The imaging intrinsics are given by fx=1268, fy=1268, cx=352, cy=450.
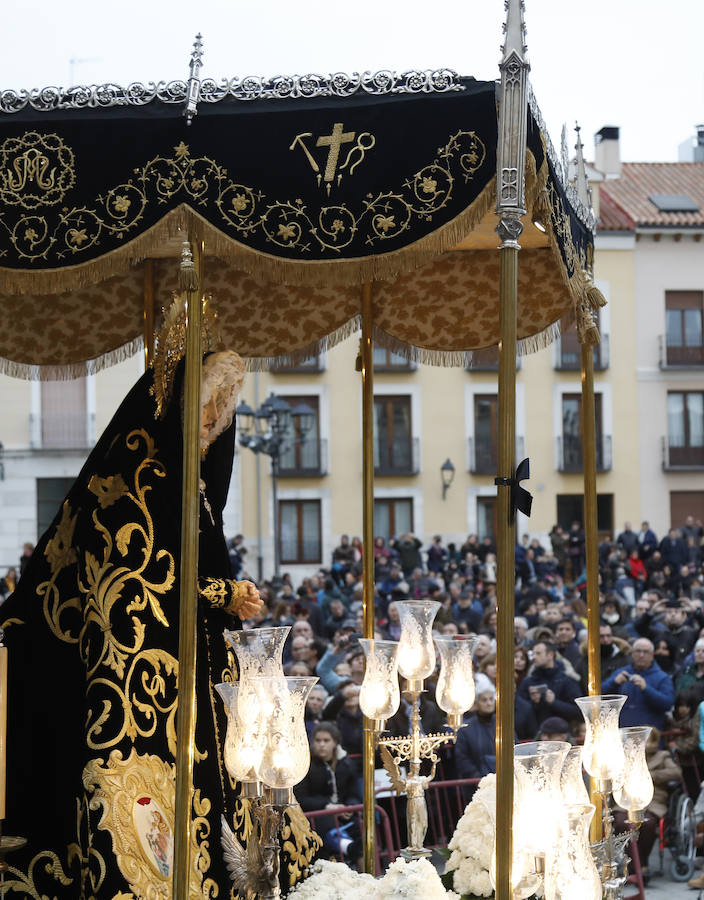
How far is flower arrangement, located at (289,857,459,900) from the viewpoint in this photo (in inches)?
139

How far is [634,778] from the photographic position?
3.87m

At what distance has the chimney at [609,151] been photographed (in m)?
25.2

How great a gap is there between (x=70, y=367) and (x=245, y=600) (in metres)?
1.55

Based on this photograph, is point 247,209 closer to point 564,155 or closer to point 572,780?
point 564,155

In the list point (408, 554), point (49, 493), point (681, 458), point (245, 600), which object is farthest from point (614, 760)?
point (681, 458)

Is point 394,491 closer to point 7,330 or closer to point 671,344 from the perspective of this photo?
point 671,344

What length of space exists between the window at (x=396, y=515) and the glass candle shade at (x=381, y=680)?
64.0 ft

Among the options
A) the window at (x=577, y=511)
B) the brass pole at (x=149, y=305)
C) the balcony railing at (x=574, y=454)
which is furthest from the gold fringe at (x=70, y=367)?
the window at (x=577, y=511)

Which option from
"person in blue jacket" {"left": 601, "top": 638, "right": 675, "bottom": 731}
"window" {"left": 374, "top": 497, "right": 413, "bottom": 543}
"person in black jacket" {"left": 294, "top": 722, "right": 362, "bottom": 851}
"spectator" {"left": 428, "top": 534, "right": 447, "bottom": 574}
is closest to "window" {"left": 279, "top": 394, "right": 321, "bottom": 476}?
"window" {"left": 374, "top": 497, "right": 413, "bottom": 543}

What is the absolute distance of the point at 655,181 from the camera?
2539cm

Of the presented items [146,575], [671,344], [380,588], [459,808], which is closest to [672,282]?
[671,344]

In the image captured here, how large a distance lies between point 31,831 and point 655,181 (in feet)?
77.6

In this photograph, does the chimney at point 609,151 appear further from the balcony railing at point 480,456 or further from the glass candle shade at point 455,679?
the glass candle shade at point 455,679

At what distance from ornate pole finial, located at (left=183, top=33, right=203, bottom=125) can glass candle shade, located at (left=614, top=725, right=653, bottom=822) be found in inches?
87.8
